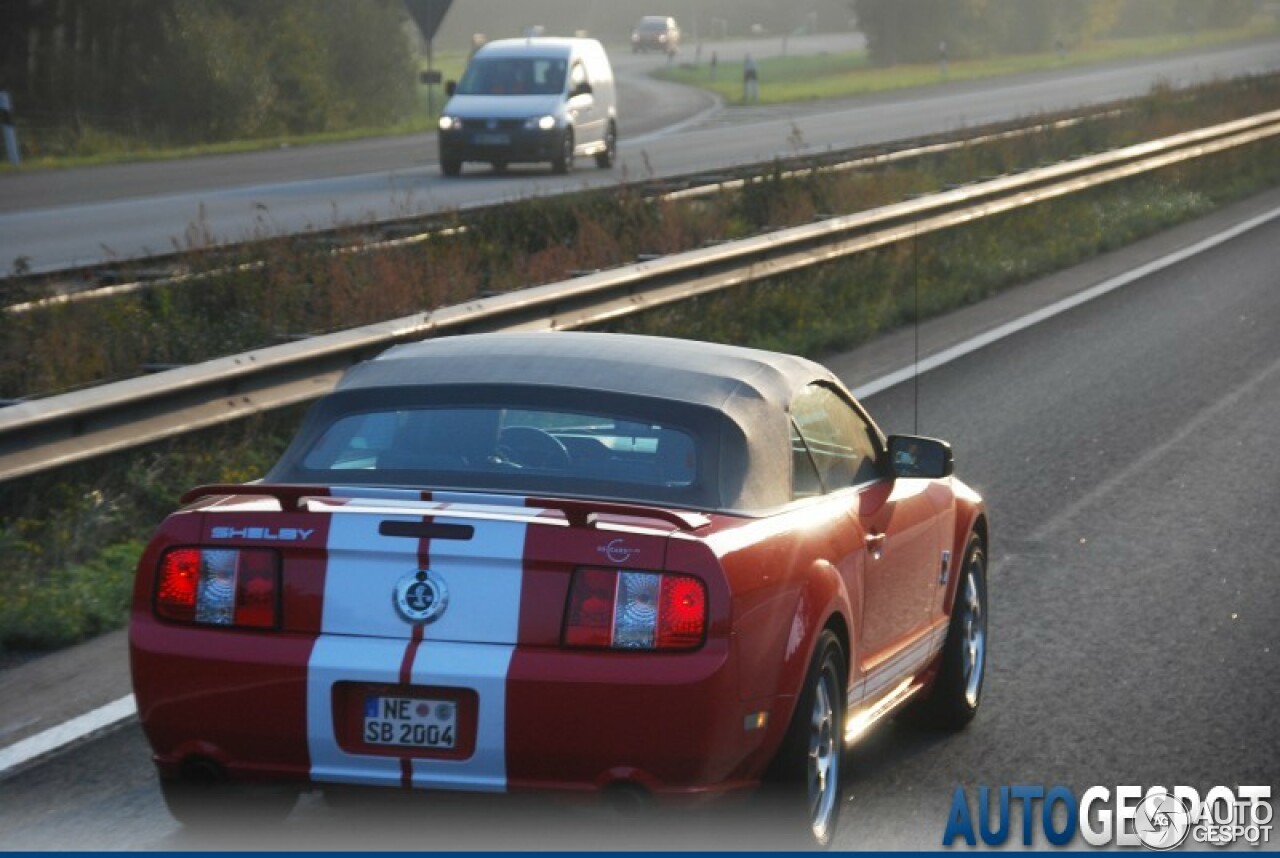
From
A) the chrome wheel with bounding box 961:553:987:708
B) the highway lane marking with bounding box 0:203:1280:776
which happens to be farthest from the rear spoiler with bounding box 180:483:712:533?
the chrome wheel with bounding box 961:553:987:708

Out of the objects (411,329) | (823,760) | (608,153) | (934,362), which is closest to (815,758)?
(823,760)

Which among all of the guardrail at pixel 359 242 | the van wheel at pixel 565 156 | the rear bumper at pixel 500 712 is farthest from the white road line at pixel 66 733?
the van wheel at pixel 565 156

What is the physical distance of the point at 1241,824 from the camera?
19.9ft

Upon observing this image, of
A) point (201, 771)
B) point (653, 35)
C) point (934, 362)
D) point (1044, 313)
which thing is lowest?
point (653, 35)

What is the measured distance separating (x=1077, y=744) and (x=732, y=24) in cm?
14660

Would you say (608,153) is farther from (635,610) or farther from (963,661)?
(635,610)

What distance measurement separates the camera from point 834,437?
6.52 m

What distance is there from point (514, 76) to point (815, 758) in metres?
30.8

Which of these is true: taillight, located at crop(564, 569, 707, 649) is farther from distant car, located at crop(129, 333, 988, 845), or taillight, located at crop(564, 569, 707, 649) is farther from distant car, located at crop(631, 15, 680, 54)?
distant car, located at crop(631, 15, 680, 54)

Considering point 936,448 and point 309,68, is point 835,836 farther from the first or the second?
point 309,68

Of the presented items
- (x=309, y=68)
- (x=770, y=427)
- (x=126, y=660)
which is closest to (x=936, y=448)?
(x=770, y=427)

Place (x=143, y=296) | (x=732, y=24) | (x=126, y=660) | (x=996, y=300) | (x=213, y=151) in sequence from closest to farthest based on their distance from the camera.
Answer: (x=126, y=660) < (x=143, y=296) < (x=996, y=300) < (x=213, y=151) < (x=732, y=24)

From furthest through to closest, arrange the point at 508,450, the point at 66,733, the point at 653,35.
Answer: the point at 653,35, the point at 66,733, the point at 508,450

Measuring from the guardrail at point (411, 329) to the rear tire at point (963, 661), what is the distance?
2.39m
